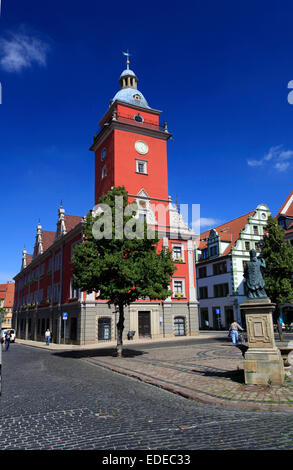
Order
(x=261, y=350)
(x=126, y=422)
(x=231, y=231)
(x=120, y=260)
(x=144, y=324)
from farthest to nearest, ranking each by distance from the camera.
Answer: (x=231, y=231), (x=144, y=324), (x=120, y=260), (x=261, y=350), (x=126, y=422)

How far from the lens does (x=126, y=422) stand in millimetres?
6328

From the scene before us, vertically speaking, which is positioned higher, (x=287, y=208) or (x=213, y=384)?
(x=287, y=208)

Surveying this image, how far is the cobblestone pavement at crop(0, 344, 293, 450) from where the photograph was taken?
5188 millimetres

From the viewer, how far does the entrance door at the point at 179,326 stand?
35.1 metres

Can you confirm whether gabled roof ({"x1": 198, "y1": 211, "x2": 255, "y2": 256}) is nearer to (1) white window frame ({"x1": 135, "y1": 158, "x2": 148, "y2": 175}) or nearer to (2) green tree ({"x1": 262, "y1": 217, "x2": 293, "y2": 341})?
(1) white window frame ({"x1": 135, "y1": 158, "x2": 148, "y2": 175})

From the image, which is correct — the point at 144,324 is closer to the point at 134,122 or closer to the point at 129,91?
the point at 134,122

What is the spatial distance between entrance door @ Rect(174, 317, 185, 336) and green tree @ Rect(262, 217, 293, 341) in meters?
12.8

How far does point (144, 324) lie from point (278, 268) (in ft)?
48.3

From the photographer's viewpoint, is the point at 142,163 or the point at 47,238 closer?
the point at 142,163

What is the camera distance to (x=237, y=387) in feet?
29.5

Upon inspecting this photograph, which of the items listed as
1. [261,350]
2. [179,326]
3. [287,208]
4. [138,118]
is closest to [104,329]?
[179,326]

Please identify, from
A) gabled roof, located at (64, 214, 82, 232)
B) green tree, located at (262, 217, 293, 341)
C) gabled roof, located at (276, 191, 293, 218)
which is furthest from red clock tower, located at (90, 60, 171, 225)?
gabled roof, located at (276, 191, 293, 218)

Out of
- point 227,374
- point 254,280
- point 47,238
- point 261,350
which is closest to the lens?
point 261,350

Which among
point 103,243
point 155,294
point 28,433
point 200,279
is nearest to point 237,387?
point 28,433
